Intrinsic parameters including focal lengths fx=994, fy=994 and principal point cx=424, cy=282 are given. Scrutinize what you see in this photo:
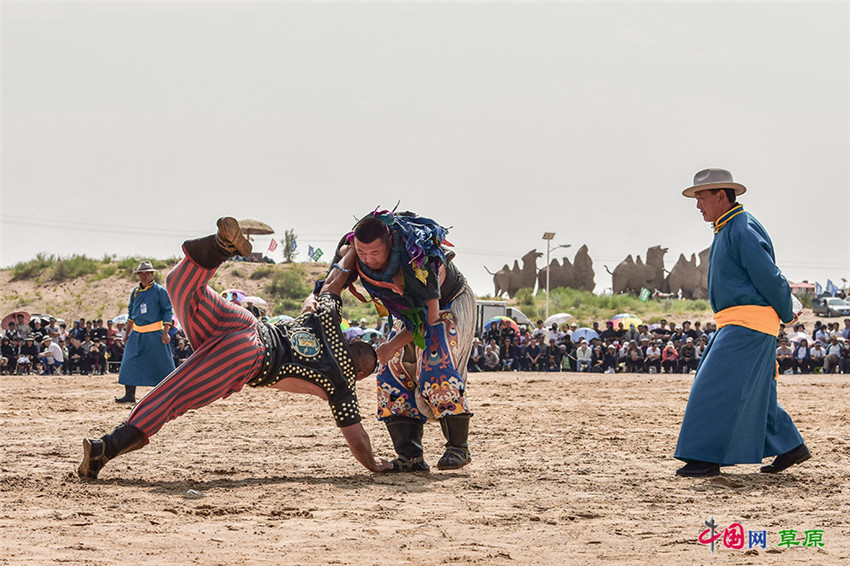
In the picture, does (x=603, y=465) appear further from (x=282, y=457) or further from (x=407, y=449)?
(x=282, y=457)

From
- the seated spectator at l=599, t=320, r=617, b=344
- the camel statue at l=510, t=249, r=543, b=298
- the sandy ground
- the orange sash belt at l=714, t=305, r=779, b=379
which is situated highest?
the camel statue at l=510, t=249, r=543, b=298

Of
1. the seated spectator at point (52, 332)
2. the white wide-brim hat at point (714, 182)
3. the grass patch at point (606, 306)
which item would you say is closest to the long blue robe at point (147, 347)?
the white wide-brim hat at point (714, 182)

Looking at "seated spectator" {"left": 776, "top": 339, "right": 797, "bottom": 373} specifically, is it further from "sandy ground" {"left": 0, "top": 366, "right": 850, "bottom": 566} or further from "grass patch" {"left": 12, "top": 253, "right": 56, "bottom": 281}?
"grass patch" {"left": 12, "top": 253, "right": 56, "bottom": 281}

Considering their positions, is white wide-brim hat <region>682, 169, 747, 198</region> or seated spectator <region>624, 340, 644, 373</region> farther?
seated spectator <region>624, 340, 644, 373</region>

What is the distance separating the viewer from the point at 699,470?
600 cm

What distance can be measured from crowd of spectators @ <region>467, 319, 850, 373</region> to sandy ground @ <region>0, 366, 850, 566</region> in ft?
51.9

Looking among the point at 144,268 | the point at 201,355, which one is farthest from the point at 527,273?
the point at 201,355

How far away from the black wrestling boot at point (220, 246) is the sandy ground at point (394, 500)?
1.25 m

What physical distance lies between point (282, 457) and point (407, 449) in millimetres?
1065

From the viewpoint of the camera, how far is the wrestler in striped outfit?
5516 millimetres

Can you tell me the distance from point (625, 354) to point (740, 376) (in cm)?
1953

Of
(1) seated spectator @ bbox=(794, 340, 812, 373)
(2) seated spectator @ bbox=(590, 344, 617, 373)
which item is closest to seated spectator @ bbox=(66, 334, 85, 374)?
(2) seated spectator @ bbox=(590, 344, 617, 373)

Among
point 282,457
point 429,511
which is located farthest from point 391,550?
point 282,457

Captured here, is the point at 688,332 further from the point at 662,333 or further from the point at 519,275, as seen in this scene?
the point at 519,275
